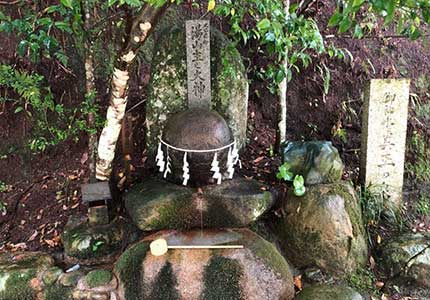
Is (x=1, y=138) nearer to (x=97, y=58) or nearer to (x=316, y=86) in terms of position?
(x=97, y=58)

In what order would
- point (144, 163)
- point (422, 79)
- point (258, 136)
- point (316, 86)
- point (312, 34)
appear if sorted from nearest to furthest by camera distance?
1. point (312, 34)
2. point (144, 163)
3. point (258, 136)
4. point (316, 86)
5. point (422, 79)

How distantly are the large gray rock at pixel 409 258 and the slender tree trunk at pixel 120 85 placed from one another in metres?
2.90

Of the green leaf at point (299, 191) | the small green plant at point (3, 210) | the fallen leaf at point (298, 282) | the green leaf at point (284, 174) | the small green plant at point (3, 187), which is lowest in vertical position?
the fallen leaf at point (298, 282)

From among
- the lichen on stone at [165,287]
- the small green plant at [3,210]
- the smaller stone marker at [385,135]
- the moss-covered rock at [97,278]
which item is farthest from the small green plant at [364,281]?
the small green plant at [3,210]

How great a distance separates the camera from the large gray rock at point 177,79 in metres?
4.30

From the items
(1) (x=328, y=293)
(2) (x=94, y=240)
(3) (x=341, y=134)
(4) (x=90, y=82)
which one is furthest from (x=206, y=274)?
(3) (x=341, y=134)

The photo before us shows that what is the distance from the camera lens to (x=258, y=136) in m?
5.12

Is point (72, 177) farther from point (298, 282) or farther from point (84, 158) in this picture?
point (298, 282)

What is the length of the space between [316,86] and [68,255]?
3866 mm

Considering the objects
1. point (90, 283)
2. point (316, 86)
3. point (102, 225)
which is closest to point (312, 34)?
point (316, 86)

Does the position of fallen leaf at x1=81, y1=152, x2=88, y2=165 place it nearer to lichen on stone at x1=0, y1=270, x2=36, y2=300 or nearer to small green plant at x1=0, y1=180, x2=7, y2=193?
small green plant at x1=0, y1=180, x2=7, y2=193

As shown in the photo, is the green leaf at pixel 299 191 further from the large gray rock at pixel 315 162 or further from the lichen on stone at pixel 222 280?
the lichen on stone at pixel 222 280

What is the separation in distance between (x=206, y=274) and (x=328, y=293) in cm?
103

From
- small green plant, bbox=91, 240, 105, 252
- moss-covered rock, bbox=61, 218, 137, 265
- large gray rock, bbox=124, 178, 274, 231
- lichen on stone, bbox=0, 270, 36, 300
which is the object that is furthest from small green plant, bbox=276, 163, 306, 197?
lichen on stone, bbox=0, 270, 36, 300
